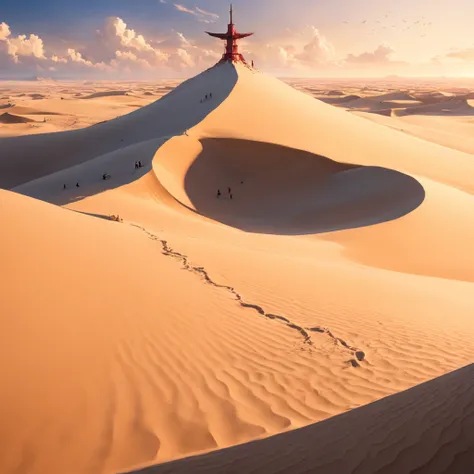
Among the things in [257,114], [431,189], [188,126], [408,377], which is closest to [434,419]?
[408,377]

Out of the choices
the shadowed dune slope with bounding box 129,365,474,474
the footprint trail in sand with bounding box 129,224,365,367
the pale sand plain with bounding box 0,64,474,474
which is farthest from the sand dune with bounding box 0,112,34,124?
the shadowed dune slope with bounding box 129,365,474,474

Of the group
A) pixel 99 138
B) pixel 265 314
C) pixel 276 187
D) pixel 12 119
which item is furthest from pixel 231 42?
pixel 265 314

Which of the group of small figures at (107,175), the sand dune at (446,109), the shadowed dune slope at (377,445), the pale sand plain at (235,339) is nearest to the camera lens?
the shadowed dune slope at (377,445)

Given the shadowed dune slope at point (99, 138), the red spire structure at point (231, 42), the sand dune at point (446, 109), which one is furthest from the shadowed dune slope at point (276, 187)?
the sand dune at point (446, 109)

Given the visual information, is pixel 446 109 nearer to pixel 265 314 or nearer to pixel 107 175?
pixel 107 175

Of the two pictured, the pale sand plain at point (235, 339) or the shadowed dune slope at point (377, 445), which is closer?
the shadowed dune slope at point (377, 445)

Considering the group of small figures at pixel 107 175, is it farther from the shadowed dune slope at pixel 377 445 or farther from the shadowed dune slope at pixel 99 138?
the shadowed dune slope at pixel 377 445
